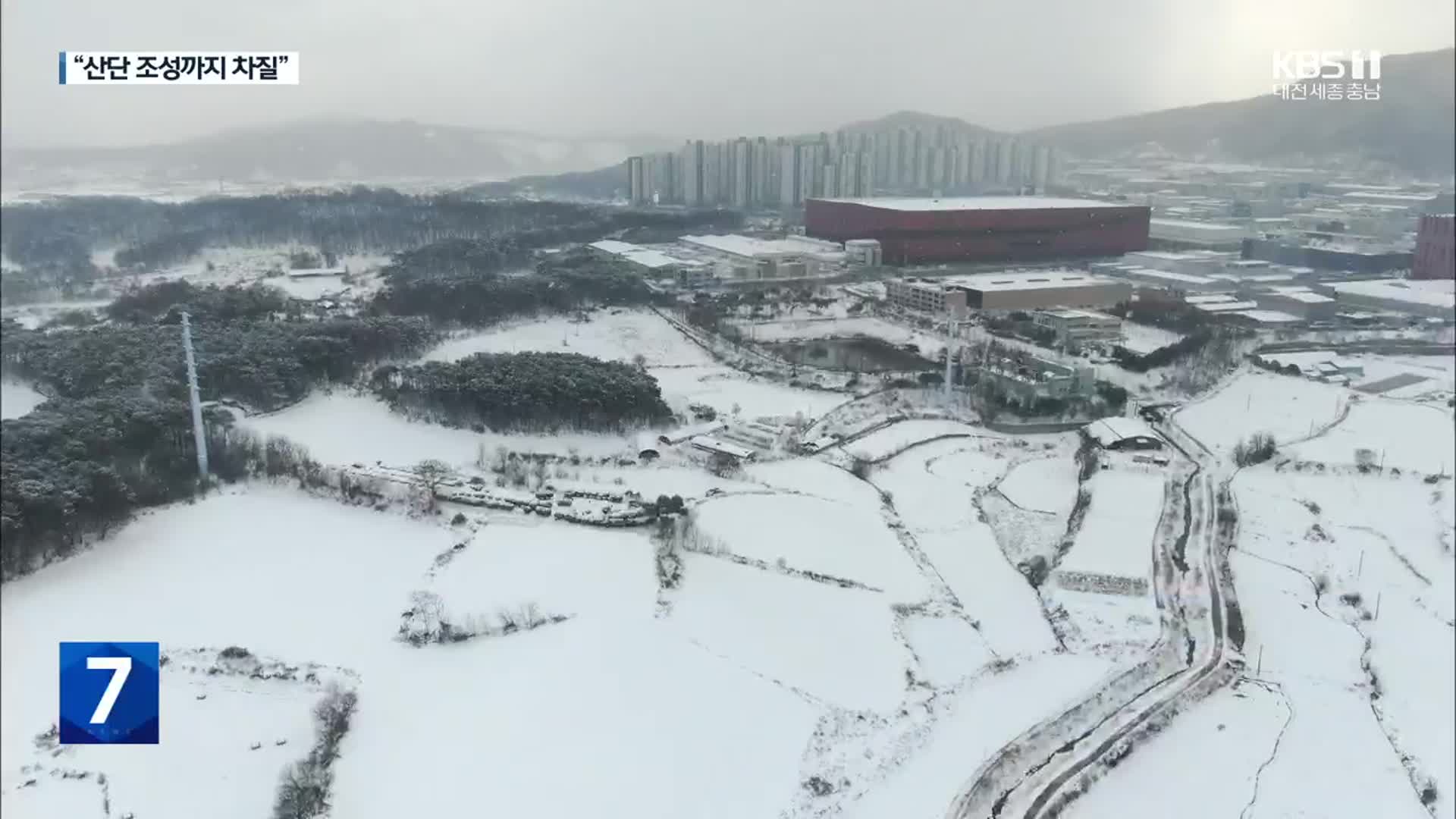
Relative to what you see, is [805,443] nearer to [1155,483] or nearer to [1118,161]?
[1155,483]

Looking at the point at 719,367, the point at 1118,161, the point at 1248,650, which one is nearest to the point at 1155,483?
the point at 1248,650

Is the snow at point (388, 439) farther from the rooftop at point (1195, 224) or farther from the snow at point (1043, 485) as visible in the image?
the rooftop at point (1195, 224)

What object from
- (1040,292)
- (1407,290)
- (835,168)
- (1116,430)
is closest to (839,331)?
(1040,292)

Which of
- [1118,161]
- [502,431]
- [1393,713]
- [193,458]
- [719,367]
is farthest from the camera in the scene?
[1118,161]

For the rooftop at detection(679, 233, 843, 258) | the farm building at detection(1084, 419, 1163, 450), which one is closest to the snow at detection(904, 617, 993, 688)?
the farm building at detection(1084, 419, 1163, 450)

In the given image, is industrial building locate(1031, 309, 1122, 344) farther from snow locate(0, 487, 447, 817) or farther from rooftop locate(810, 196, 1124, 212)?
snow locate(0, 487, 447, 817)

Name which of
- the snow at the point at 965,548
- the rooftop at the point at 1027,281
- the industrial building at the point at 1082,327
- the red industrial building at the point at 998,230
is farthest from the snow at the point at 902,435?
the red industrial building at the point at 998,230
